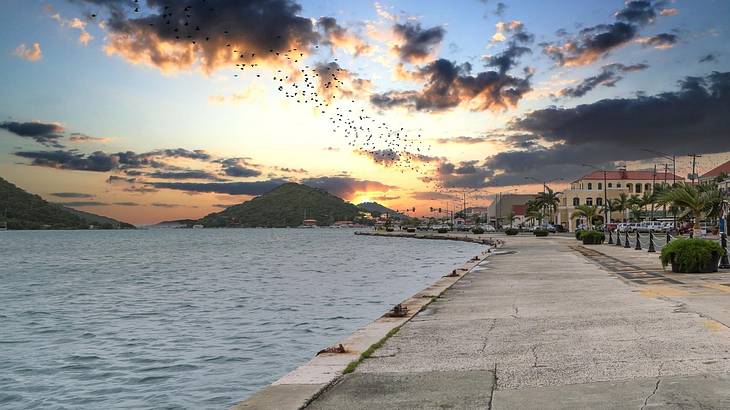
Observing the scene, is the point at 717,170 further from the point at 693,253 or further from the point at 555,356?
the point at 555,356

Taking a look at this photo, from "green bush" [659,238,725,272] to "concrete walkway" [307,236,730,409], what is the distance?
6.99m

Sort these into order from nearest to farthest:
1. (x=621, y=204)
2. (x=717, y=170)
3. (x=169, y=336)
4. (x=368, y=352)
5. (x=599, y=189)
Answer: (x=368, y=352), (x=169, y=336), (x=621, y=204), (x=717, y=170), (x=599, y=189)

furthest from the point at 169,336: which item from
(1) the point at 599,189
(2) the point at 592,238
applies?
(1) the point at 599,189

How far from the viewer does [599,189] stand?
15725 centimetres

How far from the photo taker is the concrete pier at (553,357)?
285 inches

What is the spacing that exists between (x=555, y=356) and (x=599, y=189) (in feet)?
517

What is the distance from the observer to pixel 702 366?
8297 millimetres

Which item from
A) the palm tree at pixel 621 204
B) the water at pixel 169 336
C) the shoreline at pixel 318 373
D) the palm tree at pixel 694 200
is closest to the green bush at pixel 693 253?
the water at pixel 169 336

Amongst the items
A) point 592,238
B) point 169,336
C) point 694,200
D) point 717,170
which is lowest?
point 169,336

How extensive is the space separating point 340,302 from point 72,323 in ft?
35.1

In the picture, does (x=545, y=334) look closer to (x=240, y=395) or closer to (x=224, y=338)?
(x=240, y=395)

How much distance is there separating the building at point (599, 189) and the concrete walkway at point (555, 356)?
478 feet

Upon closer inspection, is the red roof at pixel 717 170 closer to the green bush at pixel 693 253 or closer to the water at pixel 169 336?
the water at pixel 169 336

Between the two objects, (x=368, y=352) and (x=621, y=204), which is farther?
(x=621, y=204)
